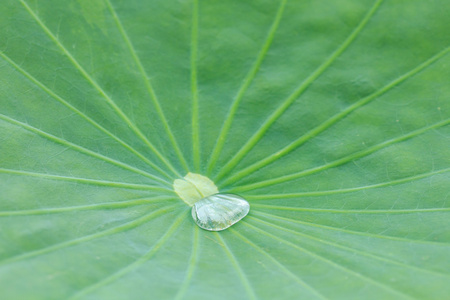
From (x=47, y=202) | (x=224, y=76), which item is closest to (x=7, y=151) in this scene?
(x=47, y=202)

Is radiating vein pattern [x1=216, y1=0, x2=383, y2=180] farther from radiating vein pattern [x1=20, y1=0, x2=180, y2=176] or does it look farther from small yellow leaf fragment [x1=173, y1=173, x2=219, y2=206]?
radiating vein pattern [x1=20, y1=0, x2=180, y2=176]

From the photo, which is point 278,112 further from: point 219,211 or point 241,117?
point 219,211

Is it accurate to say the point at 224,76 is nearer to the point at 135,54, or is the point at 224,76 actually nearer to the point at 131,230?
the point at 135,54

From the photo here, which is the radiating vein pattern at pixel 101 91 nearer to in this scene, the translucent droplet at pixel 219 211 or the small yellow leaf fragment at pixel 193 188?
the small yellow leaf fragment at pixel 193 188

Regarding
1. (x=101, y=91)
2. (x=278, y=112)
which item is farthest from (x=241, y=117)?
(x=101, y=91)

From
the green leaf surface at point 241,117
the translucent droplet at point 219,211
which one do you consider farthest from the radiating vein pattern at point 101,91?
the translucent droplet at point 219,211
